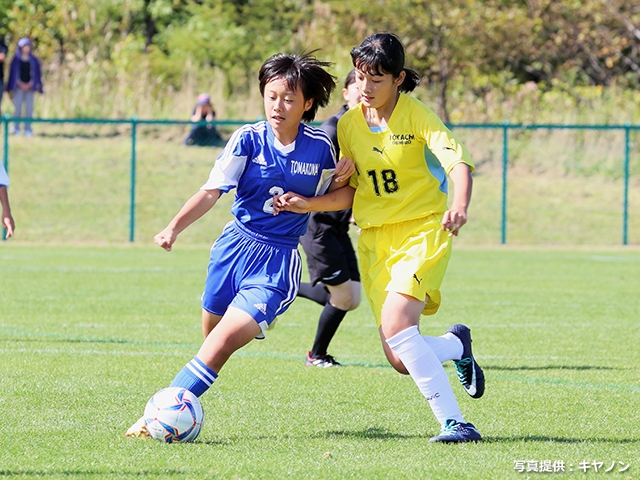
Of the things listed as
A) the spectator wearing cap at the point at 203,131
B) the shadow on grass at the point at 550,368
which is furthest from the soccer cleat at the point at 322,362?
the spectator wearing cap at the point at 203,131

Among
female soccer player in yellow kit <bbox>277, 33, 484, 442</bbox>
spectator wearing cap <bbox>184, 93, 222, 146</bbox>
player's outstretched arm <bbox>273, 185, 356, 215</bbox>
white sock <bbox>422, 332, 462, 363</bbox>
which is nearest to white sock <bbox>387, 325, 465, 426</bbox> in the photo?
female soccer player in yellow kit <bbox>277, 33, 484, 442</bbox>

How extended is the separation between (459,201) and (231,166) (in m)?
Answer: 1.06

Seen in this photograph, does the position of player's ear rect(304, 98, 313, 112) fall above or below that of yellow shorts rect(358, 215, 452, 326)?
above

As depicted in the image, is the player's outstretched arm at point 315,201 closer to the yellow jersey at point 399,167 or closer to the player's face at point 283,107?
the yellow jersey at point 399,167

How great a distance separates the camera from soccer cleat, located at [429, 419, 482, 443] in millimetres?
4773

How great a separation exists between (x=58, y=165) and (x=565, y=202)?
9943 mm

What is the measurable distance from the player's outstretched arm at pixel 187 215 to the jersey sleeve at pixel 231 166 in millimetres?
43

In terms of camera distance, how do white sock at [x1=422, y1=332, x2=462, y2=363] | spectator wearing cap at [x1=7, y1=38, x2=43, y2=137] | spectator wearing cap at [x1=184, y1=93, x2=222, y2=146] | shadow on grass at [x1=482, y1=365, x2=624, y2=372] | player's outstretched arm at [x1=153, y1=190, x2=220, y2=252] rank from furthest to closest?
spectator wearing cap at [x1=7, y1=38, x2=43, y2=137] < spectator wearing cap at [x1=184, y1=93, x2=222, y2=146] < shadow on grass at [x1=482, y1=365, x2=624, y2=372] < white sock at [x1=422, y1=332, x2=462, y2=363] < player's outstretched arm at [x1=153, y1=190, x2=220, y2=252]

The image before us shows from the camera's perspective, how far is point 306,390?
6.22m

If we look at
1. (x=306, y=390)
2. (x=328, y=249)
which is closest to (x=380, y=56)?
(x=306, y=390)

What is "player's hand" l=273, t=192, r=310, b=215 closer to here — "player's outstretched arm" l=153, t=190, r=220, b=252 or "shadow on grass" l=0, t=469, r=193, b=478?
"player's outstretched arm" l=153, t=190, r=220, b=252

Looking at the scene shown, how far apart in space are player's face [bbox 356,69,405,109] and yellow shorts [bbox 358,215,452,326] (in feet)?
1.96

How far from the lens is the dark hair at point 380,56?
489 centimetres

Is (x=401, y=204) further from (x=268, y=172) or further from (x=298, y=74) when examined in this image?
(x=298, y=74)
